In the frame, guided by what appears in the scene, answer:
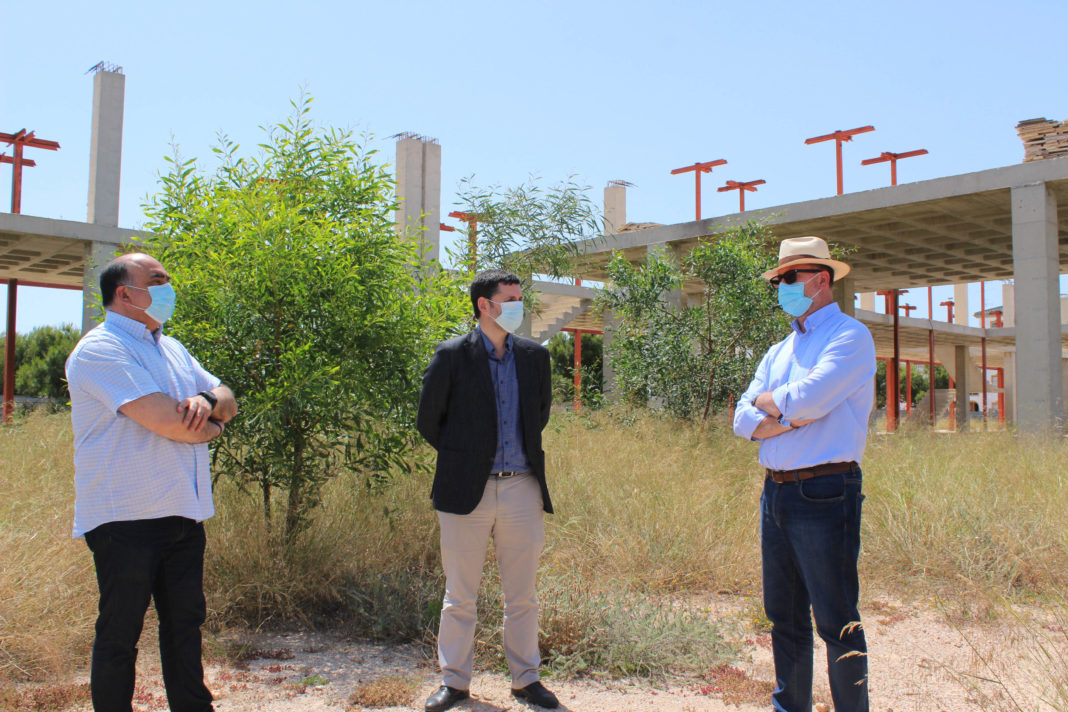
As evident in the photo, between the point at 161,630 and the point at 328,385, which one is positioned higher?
the point at 328,385

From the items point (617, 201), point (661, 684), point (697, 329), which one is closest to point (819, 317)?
point (661, 684)

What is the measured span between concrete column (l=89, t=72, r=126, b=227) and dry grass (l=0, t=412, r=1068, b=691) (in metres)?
11.1

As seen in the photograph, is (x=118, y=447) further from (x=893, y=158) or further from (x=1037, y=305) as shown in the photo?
(x=893, y=158)

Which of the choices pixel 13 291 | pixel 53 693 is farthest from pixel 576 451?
pixel 13 291

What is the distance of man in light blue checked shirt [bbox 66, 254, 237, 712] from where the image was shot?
Result: 2891mm

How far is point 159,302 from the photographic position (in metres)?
3.18

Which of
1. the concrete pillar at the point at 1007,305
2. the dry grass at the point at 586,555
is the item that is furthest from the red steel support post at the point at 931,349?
the dry grass at the point at 586,555

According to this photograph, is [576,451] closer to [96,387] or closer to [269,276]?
[269,276]

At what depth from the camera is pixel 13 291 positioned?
2131 centimetres

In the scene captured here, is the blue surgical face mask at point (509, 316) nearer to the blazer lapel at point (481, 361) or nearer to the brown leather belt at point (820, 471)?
the blazer lapel at point (481, 361)

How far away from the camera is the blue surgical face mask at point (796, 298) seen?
337cm

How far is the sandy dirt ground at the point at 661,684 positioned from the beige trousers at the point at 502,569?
20 centimetres

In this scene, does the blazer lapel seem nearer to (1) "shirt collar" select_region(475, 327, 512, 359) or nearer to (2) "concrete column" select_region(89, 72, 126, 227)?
(1) "shirt collar" select_region(475, 327, 512, 359)

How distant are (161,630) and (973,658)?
3820 mm
